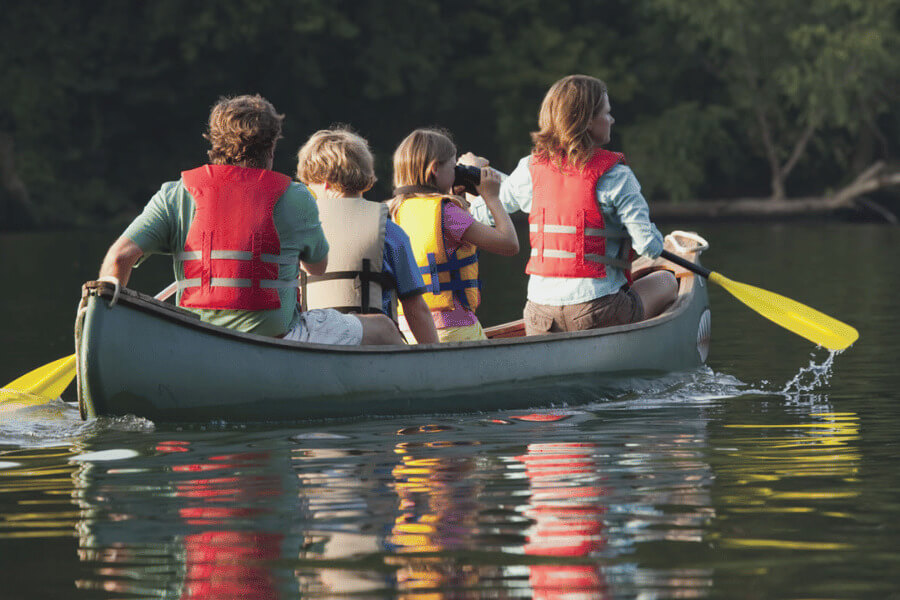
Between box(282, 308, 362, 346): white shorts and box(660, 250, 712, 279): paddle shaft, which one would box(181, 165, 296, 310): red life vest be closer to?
box(282, 308, 362, 346): white shorts

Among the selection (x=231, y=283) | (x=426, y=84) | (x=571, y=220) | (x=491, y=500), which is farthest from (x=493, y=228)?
(x=426, y=84)

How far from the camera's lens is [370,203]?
5.91 m

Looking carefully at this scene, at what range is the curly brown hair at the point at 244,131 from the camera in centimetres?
534

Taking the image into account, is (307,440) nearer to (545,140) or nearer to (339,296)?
(339,296)

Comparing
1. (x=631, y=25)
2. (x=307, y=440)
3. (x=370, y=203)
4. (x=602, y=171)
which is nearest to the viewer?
(x=307, y=440)

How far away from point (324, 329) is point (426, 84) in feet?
90.3

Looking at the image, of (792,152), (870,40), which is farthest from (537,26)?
(870,40)

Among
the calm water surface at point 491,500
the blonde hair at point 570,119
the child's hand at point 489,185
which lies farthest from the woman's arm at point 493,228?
the calm water surface at point 491,500

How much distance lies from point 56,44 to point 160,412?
26353 millimetres

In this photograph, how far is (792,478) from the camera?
4.71 m

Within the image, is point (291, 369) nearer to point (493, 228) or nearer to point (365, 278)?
point (365, 278)

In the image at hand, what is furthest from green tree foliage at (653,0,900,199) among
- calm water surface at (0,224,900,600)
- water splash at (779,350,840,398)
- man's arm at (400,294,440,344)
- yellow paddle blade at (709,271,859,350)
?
man's arm at (400,294,440,344)

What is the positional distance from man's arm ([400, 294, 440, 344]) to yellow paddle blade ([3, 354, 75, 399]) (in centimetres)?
139

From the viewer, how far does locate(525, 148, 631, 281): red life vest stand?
6383mm
